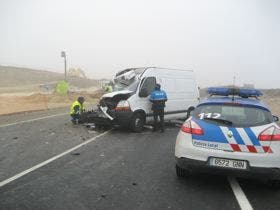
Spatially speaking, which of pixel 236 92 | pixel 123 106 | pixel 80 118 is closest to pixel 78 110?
pixel 80 118

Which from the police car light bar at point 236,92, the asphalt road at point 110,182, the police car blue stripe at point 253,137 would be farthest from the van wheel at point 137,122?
the police car blue stripe at point 253,137

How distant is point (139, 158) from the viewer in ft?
27.9

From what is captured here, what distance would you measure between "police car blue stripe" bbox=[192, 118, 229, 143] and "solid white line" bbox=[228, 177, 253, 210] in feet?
2.78

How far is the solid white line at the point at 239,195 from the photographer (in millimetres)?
5332

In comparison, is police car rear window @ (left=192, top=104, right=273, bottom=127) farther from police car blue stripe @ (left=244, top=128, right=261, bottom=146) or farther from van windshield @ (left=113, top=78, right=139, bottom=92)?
van windshield @ (left=113, top=78, right=139, bottom=92)

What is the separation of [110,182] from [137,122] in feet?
21.6

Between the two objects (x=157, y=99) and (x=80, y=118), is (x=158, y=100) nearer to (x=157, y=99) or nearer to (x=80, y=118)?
(x=157, y=99)

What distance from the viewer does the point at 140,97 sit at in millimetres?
13164

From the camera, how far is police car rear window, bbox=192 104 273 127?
6211mm

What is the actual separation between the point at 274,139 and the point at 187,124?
1.45 metres

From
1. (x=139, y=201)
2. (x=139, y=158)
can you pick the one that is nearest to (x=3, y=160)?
(x=139, y=158)

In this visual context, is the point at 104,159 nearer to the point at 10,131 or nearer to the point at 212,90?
the point at 212,90

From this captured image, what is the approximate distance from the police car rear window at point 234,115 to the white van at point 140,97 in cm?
622

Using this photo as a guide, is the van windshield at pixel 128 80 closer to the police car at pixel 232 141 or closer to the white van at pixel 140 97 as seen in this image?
the white van at pixel 140 97
